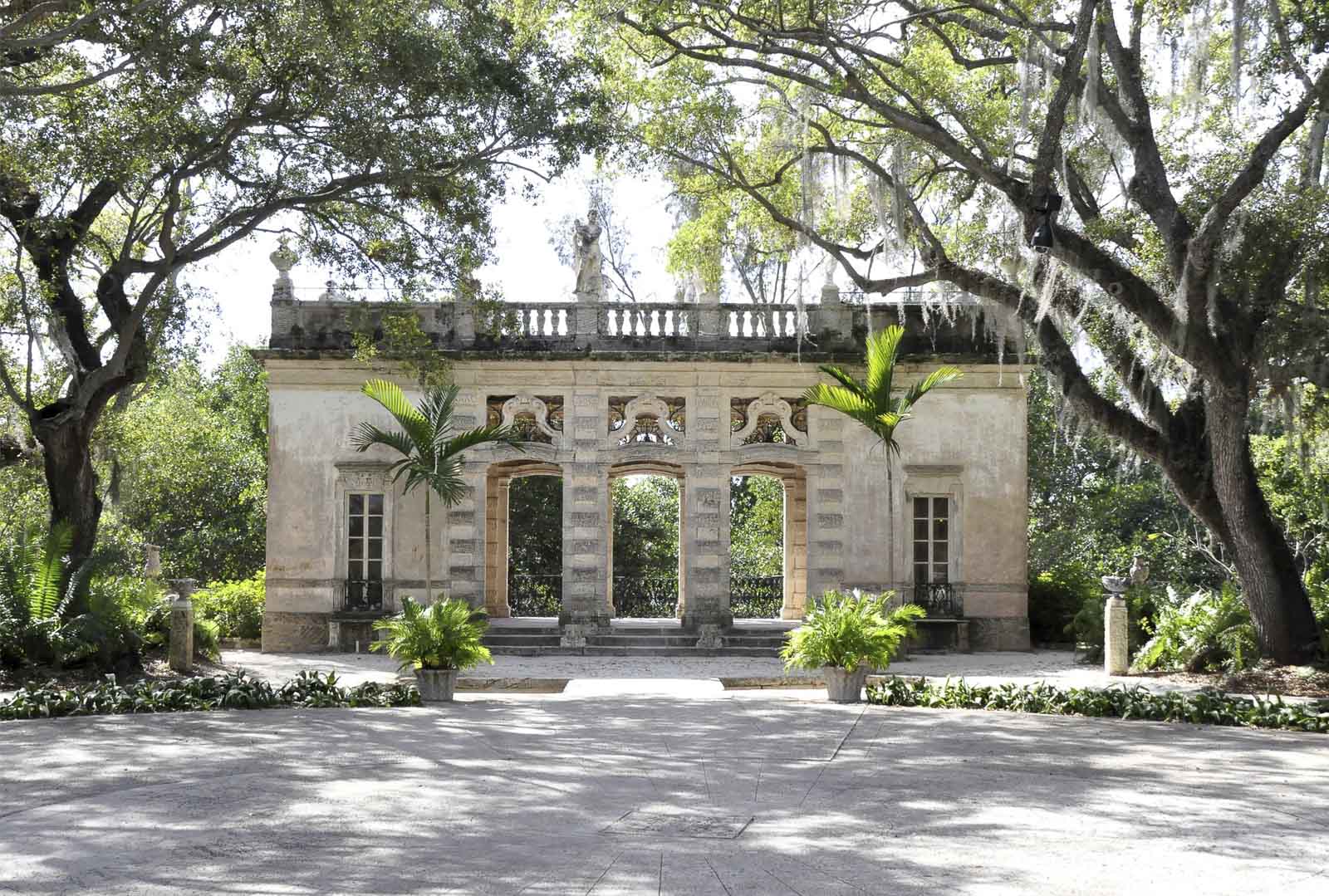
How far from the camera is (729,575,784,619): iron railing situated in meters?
23.5

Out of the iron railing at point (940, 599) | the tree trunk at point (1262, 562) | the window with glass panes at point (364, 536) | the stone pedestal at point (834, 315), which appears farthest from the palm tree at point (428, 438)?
the tree trunk at point (1262, 562)

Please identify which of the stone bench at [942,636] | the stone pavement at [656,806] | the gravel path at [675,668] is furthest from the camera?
the stone bench at [942,636]

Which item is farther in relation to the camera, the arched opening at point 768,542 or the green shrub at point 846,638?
the arched opening at point 768,542

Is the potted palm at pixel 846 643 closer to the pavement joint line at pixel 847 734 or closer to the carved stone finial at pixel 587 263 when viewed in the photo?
the pavement joint line at pixel 847 734

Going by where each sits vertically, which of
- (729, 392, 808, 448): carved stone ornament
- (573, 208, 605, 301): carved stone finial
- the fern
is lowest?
the fern

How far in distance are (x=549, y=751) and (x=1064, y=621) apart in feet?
39.0

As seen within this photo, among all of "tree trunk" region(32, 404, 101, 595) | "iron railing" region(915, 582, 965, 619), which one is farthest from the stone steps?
"tree trunk" region(32, 404, 101, 595)

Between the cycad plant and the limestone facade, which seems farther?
the limestone facade

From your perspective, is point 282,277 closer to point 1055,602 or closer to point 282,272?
point 282,272

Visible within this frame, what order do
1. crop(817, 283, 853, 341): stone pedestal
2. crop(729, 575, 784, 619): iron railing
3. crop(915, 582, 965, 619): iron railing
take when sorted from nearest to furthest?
crop(915, 582, 965, 619): iron railing → crop(817, 283, 853, 341): stone pedestal → crop(729, 575, 784, 619): iron railing

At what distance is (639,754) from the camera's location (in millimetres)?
8516

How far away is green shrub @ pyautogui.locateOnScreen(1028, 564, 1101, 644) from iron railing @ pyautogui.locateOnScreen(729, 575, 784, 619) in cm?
527

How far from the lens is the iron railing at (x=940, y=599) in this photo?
18031 millimetres

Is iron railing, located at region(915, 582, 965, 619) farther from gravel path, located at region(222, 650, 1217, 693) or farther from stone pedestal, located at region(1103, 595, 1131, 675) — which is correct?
stone pedestal, located at region(1103, 595, 1131, 675)
